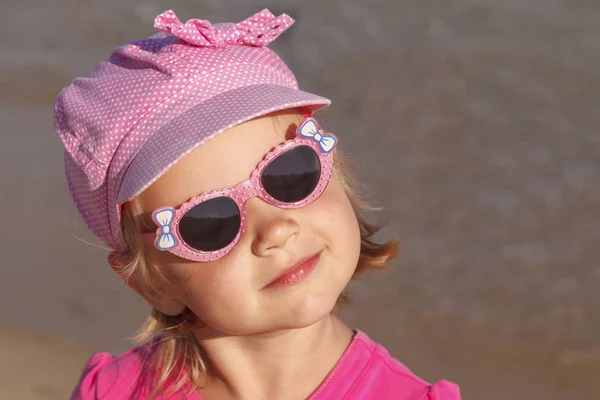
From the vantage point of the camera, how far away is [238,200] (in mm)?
2406

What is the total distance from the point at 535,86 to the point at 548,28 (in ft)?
1.87

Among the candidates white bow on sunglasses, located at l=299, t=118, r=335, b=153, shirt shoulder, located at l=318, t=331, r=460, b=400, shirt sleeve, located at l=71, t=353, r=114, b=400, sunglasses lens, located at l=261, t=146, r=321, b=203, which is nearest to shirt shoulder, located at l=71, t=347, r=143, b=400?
shirt sleeve, located at l=71, t=353, r=114, b=400

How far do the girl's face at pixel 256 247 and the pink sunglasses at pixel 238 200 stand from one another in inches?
1.2

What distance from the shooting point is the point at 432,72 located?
18.3ft

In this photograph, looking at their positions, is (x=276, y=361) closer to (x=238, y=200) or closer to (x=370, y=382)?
(x=370, y=382)

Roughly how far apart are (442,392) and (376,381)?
0.20 meters

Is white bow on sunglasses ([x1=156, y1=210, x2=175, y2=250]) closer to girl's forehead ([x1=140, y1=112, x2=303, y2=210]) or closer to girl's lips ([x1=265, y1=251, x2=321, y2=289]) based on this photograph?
girl's forehead ([x1=140, y1=112, x2=303, y2=210])

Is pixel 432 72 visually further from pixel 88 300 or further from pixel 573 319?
pixel 88 300

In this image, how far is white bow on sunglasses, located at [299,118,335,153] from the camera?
8.11 ft

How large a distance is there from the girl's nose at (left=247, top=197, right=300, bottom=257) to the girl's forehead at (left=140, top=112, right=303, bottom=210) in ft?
0.31

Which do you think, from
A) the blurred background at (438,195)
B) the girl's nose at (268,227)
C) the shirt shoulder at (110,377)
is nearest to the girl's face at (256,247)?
the girl's nose at (268,227)

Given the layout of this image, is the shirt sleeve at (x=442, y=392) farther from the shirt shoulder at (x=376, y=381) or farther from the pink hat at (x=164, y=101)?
the pink hat at (x=164, y=101)

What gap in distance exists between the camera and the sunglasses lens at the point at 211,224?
7.88 feet

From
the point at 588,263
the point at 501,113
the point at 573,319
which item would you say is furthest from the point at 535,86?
the point at 573,319
